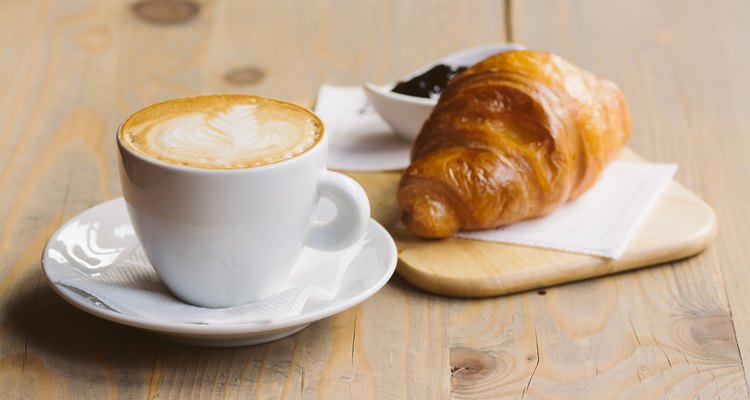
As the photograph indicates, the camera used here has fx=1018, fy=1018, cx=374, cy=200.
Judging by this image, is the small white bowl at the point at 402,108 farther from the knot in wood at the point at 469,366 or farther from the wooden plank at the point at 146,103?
the knot in wood at the point at 469,366

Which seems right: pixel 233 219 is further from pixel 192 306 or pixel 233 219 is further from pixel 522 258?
pixel 522 258

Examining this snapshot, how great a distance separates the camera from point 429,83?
1.54 meters

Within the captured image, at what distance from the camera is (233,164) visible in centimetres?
95

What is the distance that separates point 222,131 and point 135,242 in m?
Result: 0.22

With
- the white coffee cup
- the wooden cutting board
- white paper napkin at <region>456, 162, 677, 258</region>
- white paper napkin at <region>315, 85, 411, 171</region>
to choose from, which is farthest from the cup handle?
white paper napkin at <region>315, 85, 411, 171</region>

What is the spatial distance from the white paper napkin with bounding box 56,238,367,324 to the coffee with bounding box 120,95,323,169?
5.8 inches

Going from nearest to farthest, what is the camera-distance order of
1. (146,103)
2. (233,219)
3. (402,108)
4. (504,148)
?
1. (233,219)
2. (504,148)
3. (402,108)
4. (146,103)

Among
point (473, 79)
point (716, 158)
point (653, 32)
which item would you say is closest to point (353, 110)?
point (473, 79)

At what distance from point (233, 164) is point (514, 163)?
433mm

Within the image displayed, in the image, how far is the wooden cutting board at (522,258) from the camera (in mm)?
1161

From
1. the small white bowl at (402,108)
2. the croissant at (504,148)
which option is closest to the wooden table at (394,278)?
the croissant at (504,148)

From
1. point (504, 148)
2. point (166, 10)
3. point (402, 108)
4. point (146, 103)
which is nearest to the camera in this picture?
point (504, 148)

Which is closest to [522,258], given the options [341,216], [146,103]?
[341,216]

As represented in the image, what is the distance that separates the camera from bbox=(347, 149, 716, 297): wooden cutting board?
3.81 feet
